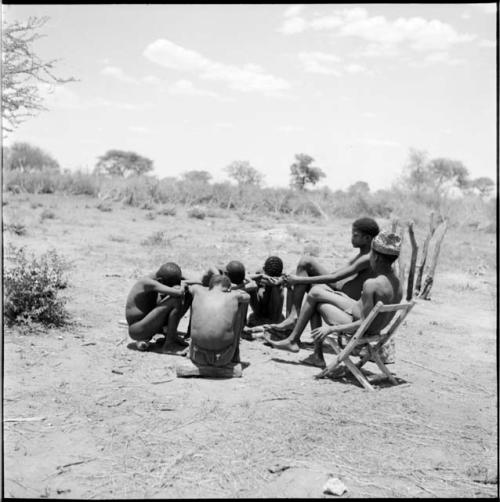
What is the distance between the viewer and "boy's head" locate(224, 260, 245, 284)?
6.25 meters

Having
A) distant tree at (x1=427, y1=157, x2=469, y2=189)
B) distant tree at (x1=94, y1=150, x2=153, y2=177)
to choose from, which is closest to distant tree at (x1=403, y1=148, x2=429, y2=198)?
distant tree at (x1=427, y1=157, x2=469, y2=189)

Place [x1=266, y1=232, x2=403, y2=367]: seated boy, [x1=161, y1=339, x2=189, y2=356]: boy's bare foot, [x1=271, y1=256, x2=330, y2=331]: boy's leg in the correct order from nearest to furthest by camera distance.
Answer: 1. [x1=266, y1=232, x2=403, y2=367]: seated boy
2. [x1=161, y1=339, x2=189, y2=356]: boy's bare foot
3. [x1=271, y1=256, x2=330, y2=331]: boy's leg

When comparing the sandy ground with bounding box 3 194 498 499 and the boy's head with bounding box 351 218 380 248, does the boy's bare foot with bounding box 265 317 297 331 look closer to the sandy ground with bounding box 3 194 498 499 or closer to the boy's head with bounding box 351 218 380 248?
the sandy ground with bounding box 3 194 498 499

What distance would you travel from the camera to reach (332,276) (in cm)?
633

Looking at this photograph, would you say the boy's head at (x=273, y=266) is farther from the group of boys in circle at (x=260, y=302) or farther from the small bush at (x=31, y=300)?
the small bush at (x=31, y=300)

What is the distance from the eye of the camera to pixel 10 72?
8.60m

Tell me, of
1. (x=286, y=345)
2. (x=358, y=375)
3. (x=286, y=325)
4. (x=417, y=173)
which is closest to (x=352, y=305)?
(x=358, y=375)

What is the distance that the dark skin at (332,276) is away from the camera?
20.5 feet

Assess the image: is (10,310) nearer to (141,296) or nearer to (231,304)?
(141,296)

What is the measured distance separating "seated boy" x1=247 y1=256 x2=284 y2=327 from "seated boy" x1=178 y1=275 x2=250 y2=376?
3.63 ft

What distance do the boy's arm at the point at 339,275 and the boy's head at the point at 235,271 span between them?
1.94ft

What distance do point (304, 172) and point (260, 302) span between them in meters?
37.0

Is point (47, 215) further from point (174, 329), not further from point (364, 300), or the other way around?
point (364, 300)

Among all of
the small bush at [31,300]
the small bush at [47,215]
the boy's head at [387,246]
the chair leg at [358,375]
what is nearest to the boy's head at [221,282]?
the chair leg at [358,375]
